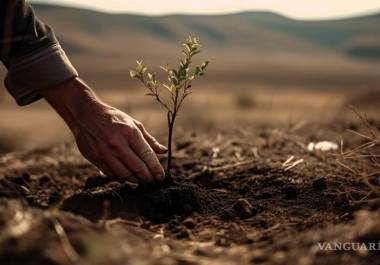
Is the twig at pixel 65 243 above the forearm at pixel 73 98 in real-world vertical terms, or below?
below

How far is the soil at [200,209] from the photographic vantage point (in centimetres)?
142

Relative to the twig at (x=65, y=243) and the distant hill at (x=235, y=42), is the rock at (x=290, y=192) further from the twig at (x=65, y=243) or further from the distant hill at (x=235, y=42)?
the distant hill at (x=235, y=42)

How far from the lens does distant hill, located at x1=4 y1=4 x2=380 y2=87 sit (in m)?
54.6

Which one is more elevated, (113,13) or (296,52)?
(113,13)

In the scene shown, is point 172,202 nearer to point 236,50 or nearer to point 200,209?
point 200,209

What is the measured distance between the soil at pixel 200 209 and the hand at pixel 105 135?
12cm

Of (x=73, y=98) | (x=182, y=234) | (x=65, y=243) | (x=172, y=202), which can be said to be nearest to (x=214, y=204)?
(x=172, y=202)

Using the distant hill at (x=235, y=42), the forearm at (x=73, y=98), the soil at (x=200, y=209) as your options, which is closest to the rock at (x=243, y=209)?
the soil at (x=200, y=209)

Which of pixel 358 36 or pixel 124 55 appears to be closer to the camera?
pixel 124 55

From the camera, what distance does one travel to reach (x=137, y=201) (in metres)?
2.37

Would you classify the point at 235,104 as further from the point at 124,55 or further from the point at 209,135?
the point at 124,55

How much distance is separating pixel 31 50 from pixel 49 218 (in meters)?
1.10

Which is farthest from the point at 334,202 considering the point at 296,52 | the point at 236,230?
the point at 296,52

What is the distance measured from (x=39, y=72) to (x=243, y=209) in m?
1.05
